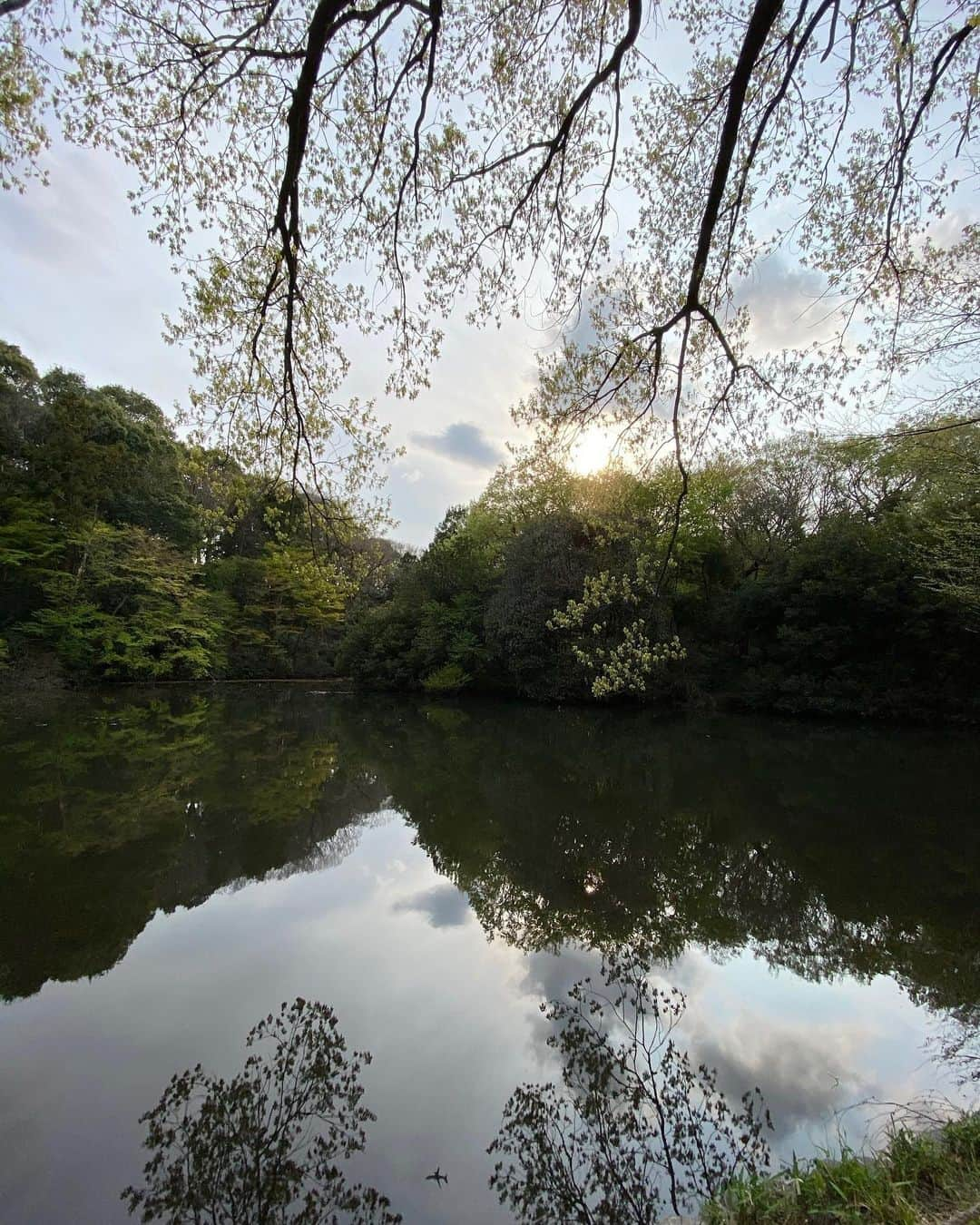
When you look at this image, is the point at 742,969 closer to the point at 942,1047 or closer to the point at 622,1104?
the point at 942,1047

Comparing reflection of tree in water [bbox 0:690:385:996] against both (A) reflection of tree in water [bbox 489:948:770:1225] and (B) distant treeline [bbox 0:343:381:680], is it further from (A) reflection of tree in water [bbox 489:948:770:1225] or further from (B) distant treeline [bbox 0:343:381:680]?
(B) distant treeline [bbox 0:343:381:680]

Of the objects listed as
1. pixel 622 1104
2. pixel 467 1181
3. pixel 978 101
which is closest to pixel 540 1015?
pixel 622 1104

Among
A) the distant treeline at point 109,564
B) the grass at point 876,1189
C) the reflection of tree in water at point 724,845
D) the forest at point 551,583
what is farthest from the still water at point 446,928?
the distant treeline at point 109,564

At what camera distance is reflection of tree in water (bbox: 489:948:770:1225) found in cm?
198

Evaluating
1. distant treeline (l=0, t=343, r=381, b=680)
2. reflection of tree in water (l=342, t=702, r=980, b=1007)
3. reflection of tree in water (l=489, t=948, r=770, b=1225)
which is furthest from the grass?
distant treeline (l=0, t=343, r=381, b=680)

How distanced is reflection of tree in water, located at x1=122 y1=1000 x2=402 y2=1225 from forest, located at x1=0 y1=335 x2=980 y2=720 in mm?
6807

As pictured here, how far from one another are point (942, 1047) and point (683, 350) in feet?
13.2

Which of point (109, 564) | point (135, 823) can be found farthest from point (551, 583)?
point (109, 564)

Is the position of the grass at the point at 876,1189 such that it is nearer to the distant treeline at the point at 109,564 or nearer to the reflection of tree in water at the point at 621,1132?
the reflection of tree in water at the point at 621,1132

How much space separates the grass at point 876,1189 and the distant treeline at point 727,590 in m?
7.10

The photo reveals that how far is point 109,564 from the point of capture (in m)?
18.7

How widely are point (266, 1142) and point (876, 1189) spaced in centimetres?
200

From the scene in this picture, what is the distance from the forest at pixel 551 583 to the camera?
1277cm

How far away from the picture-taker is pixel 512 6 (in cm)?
395
